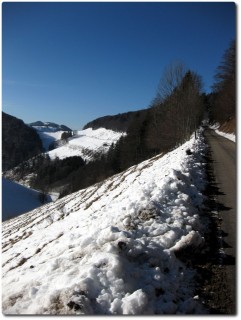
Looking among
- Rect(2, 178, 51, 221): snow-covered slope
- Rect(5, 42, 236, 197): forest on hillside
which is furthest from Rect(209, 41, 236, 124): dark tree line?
Rect(2, 178, 51, 221): snow-covered slope

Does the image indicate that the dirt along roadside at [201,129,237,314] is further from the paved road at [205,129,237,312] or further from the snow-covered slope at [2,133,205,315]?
the snow-covered slope at [2,133,205,315]

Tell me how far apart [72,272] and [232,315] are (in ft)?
9.75

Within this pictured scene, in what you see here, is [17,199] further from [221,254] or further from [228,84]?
[221,254]

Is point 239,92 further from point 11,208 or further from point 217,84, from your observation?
point 11,208

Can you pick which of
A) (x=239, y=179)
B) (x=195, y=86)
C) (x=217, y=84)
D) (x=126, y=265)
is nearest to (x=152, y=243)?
(x=126, y=265)

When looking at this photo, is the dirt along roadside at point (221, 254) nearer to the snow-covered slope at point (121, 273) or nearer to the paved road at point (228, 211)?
the paved road at point (228, 211)

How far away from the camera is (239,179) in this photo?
36.0 feet

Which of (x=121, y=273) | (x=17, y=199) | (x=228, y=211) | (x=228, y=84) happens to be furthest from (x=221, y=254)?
(x=17, y=199)

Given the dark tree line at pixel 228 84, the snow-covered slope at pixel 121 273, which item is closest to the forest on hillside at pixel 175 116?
the dark tree line at pixel 228 84

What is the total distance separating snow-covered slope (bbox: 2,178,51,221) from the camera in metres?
70.2

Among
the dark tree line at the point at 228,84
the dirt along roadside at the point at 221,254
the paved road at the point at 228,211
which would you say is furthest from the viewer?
the dark tree line at the point at 228,84

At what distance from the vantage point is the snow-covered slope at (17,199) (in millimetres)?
70169

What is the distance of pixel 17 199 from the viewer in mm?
78500

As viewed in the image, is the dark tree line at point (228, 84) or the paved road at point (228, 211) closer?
the paved road at point (228, 211)
